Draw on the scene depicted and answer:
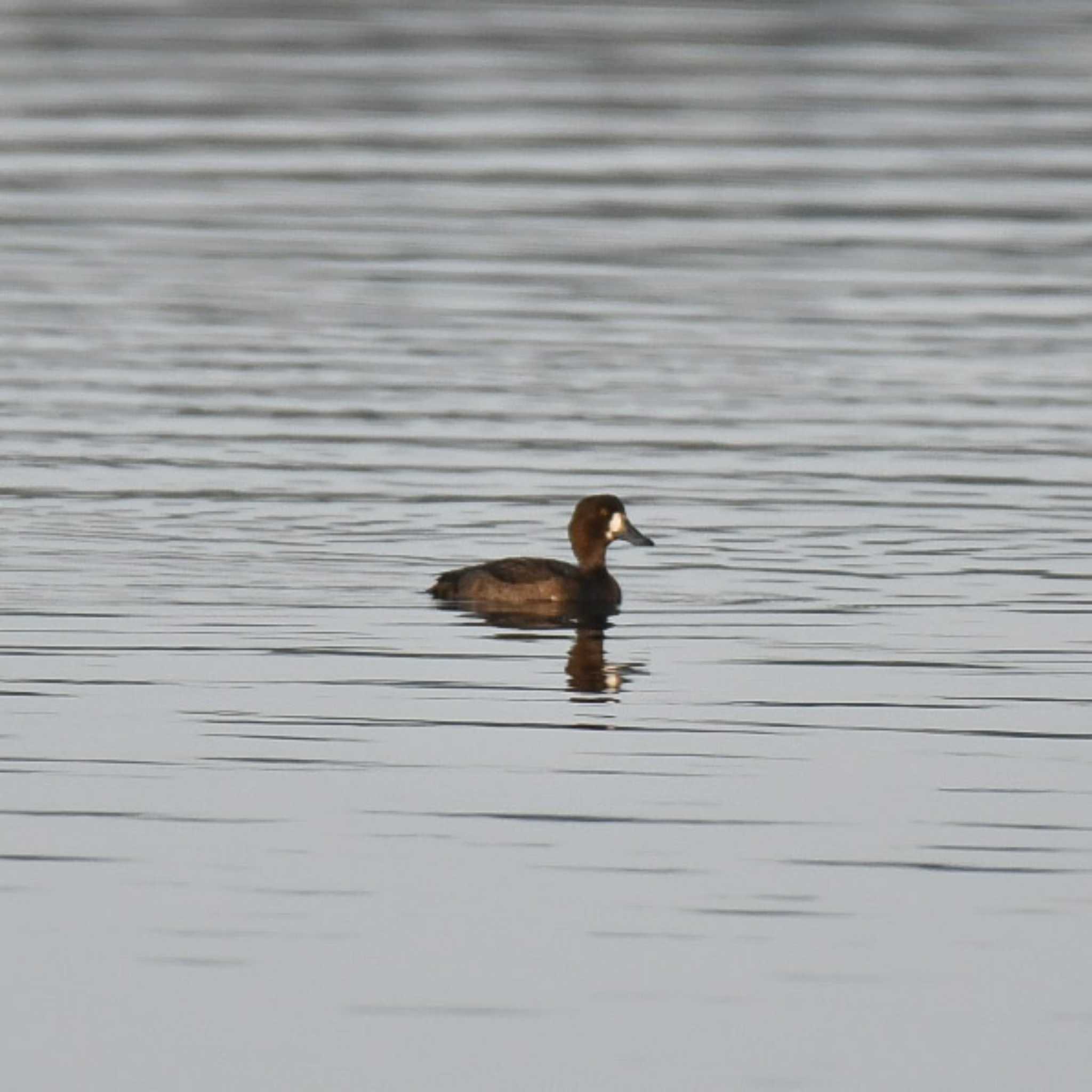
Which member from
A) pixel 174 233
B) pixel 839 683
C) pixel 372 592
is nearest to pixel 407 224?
pixel 174 233

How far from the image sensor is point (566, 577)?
18.2 meters

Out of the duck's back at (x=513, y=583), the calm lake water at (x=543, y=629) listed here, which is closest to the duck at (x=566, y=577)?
the duck's back at (x=513, y=583)

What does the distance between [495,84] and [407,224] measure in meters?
14.2

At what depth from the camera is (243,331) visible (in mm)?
27734

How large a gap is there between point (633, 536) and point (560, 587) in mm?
746

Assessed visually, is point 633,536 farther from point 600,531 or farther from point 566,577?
point 566,577

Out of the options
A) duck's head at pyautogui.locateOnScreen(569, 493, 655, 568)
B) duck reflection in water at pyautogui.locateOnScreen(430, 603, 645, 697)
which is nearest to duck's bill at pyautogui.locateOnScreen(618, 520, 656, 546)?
duck's head at pyautogui.locateOnScreen(569, 493, 655, 568)

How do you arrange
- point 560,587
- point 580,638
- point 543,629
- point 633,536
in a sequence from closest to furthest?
point 580,638, point 543,629, point 560,587, point 633,536

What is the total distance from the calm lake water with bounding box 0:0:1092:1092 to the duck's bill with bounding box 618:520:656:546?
32 centimetres

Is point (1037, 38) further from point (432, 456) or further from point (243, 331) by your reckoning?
point (432, 456)

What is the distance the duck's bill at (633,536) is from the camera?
18641 mm

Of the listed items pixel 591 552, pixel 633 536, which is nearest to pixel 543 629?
pixel 591 552

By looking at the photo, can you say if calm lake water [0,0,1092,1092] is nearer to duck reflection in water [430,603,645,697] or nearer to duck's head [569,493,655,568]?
duck reflection in water [430,603,645,697]

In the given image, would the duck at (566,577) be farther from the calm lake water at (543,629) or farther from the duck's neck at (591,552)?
the calm lake water at (543,629)
